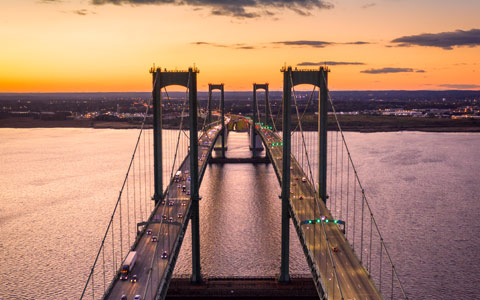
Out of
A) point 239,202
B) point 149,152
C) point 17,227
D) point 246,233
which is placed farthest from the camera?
point 149,152

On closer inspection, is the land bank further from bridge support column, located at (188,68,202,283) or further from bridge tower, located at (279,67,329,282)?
bridge support column, located at (188,68,202,283)

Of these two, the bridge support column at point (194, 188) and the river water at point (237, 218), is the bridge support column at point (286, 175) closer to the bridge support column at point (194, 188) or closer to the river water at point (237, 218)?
the river water at point (237, 218)

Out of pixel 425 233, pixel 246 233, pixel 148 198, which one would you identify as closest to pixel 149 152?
pixel 148 198

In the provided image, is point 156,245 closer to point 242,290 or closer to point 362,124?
point 242,290

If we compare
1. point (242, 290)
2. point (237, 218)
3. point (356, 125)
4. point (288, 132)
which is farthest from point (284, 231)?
point (356, 125)

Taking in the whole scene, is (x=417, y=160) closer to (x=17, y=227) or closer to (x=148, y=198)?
(x=148, y=198)

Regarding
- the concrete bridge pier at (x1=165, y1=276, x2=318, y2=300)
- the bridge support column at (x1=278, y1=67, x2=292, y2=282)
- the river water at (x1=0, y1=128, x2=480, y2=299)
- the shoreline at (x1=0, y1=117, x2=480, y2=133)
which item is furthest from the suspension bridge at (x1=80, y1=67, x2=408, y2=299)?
the shoreline at (x1=0, y1=117, x2=480, y2=133)
